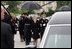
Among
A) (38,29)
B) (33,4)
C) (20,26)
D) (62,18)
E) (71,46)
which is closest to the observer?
(71,46)

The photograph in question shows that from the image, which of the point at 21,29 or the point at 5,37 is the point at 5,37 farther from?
the point at 21,29

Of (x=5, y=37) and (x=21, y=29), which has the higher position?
(x=5, y=37)

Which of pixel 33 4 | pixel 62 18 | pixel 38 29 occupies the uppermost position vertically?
pixel 62 18

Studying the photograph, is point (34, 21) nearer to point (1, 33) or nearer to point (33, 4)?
point (33, 4)

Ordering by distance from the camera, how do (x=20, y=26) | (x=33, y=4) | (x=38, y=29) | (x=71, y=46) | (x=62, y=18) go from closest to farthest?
(x=71, y=46), (x=62, y=18), (x=38, y=29), (x=20, y=26), (x=33, y=4)

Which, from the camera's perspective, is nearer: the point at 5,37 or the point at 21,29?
the point at 5,37

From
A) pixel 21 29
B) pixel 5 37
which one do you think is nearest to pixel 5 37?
pixel 5 37

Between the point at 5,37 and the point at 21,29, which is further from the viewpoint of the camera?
the point at 21,29

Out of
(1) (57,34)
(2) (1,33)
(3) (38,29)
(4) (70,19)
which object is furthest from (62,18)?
(3) (38,29)

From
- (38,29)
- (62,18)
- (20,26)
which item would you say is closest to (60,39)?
(62,18)

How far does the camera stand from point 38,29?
9.93 m

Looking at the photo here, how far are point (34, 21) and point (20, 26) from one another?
1.76ft

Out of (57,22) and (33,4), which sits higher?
(57,22)

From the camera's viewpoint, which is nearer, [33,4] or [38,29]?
[38,29]
